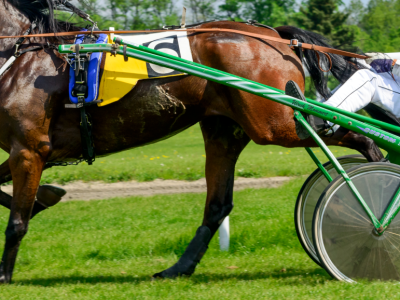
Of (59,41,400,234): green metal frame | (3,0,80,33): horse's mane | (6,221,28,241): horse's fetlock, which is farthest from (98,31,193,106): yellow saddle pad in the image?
(6,221,28,241): horse's fetlock

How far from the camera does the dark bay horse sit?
153 inches

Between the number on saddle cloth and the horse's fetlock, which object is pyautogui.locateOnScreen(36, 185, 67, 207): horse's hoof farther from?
the number on saddle cloth

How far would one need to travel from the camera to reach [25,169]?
3885 millimetres

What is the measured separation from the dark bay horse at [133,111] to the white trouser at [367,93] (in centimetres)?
24

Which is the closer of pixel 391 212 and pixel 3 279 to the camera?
pixel 391 212

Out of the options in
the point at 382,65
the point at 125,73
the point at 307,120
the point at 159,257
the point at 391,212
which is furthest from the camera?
the point at 159,257

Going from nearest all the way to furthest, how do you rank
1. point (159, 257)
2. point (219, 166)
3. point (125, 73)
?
1. point (125, 73)
2. point (219, 166)
3. point (159, 257)

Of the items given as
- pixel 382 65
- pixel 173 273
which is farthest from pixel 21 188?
pixel 382 65

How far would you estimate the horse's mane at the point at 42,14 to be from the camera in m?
4.25

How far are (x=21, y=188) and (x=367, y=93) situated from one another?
108 inches

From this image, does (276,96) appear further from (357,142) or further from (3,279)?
(3,279)

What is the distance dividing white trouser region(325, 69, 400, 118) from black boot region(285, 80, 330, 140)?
0.19 metres

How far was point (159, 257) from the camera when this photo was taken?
5020 mm

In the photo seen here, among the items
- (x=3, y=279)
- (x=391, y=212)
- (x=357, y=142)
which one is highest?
(x=357, y=142)
